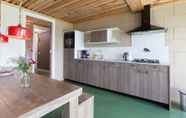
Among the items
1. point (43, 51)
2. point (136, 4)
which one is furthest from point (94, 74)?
point (43, 51)

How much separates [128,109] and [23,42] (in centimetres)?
370

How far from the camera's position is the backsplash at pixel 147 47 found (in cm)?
336

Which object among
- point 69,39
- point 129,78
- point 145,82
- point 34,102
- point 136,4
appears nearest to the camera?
point 34,102

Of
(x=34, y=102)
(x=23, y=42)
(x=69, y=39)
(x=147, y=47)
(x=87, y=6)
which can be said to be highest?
A: (x=87, y=6)

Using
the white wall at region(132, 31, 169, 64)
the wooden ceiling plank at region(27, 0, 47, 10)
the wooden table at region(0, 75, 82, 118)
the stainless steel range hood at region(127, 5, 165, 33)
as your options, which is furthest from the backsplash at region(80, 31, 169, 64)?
the wooden table at region(0, 75, 82, 118)

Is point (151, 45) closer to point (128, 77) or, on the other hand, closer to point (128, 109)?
point (128, 77)

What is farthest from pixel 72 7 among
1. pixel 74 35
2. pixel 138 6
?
pixel 138 6

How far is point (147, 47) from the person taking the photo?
11.8 ft

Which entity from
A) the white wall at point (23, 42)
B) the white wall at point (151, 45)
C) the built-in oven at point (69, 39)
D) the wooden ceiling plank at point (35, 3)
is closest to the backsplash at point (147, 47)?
the white wall at point (151, 45)

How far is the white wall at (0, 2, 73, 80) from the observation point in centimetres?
355

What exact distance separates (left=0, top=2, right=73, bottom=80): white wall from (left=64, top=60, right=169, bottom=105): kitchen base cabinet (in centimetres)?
105

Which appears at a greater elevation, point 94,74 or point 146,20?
point 146,20

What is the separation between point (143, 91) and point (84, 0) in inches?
110

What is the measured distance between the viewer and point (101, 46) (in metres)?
4.66
